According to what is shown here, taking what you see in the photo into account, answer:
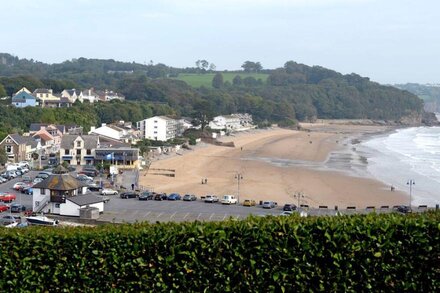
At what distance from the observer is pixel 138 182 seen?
35.9 m

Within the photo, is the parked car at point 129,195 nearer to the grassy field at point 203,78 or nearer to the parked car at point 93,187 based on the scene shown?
the parked car at point 93,187

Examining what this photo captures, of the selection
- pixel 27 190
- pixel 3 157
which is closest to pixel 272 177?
pixel 27 190

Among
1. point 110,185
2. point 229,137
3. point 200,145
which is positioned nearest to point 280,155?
point 200,145

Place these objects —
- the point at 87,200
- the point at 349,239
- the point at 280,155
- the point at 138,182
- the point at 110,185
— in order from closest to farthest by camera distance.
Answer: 1. the point at 349,239
2. the point at 87,200
3. the point at 110,185
4. the point at 138,182
5. the point at 280,155

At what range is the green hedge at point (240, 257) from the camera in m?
8.30

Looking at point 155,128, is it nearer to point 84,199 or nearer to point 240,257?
point 84,199

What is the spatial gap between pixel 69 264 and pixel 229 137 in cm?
6142

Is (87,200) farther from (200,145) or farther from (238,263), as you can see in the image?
(200,145)

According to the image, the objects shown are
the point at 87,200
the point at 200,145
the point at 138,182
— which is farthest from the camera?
the point at 200,145

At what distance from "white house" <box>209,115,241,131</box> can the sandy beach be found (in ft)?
51.5

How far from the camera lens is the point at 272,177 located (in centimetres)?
3953

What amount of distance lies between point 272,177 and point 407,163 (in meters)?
13.8

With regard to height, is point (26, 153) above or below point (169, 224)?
below

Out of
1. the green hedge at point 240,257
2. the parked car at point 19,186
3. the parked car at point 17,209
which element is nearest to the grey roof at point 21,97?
the parked car at point 19,186
